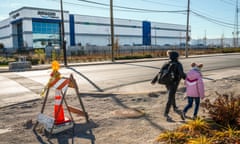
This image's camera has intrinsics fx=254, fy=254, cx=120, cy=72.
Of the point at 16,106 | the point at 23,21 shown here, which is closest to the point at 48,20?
the point at 23,21

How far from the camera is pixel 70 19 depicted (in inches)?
2837

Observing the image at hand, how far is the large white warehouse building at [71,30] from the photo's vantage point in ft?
214

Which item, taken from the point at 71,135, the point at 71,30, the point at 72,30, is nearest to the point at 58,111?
the point at 71,135

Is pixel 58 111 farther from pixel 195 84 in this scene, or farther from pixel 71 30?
pixel 71 30

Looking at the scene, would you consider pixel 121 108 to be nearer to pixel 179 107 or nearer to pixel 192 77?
pixel 179 107

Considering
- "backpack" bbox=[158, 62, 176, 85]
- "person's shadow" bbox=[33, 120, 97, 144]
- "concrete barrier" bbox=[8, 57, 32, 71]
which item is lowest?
"person's shadow" bbox=[33, 120, 97, 144]

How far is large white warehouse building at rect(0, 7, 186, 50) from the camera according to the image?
6512 cm

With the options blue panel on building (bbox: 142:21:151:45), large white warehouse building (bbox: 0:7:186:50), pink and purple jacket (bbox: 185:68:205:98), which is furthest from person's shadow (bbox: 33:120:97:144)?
blue panel on building (bbox: 142:21:151:45)

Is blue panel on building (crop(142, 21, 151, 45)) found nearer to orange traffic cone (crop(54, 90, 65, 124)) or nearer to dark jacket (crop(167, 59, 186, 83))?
dark jacket (crop(167, 59, 186, 83))

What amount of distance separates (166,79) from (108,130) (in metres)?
1.77

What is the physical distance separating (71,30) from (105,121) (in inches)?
2737

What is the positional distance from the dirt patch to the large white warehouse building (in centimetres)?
5294

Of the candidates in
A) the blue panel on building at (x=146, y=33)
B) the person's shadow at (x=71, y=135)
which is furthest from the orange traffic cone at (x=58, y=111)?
the blue panel on building at (x=146, y=33)

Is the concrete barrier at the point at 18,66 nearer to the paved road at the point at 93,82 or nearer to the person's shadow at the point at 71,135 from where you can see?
the paved road at the point at 93,82
